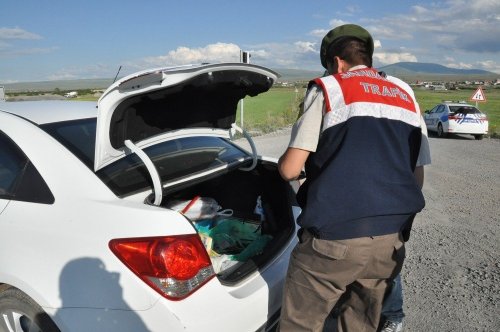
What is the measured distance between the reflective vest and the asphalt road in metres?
1.58

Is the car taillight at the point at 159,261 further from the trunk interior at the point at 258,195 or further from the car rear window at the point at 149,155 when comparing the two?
the trunk interior at the point at 258,195

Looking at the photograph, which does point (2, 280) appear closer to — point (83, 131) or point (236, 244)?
point (83, 131)

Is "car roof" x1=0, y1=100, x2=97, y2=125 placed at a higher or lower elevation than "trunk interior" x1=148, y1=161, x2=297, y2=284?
higher

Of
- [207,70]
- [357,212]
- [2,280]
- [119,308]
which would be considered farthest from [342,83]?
[2,280]

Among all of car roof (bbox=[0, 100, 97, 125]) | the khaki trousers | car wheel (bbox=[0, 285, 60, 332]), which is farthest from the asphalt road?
car roof (bbox=[0, 100, 97, 125])

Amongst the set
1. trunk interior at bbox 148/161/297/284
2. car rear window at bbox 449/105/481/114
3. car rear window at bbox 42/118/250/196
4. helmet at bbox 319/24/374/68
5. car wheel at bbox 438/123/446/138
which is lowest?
Result: car wheel at bbox 438/123/446/138

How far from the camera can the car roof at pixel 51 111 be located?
2.32 m

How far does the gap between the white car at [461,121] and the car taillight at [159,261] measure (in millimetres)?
16128

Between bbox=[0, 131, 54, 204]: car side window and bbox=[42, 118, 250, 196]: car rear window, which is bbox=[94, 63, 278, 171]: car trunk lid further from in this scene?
bbox=[0, 131, 54, 204]: car side window

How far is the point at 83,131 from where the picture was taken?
95.5 inches

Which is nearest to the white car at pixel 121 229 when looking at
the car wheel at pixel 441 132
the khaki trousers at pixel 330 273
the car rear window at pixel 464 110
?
the khaki trousers at pixel 330 273

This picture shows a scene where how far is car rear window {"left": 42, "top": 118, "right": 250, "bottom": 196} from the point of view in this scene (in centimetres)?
208

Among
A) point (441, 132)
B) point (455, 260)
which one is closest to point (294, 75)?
point (441, 132)

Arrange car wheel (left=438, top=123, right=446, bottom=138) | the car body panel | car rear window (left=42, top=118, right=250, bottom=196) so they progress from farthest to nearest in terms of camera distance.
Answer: car wheel (left=438, top=123, right=446, bottom=138)
the car body panel
car rear window (left=42, top=118, right=250, bottom=196)
